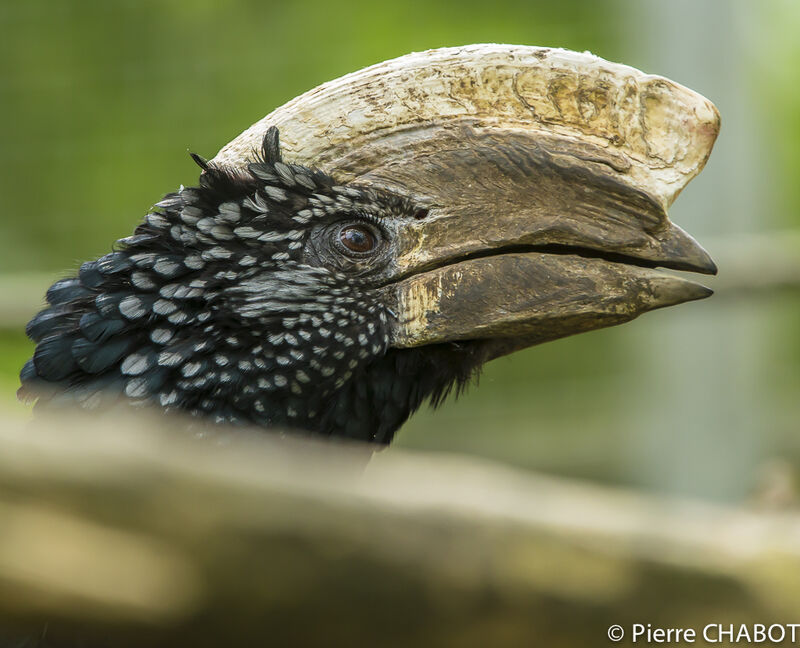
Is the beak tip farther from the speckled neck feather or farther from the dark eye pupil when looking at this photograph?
the dark eye pupil

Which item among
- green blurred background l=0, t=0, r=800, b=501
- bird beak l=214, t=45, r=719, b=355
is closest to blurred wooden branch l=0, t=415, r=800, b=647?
bird beak l=214, t=45, r=719, b=355

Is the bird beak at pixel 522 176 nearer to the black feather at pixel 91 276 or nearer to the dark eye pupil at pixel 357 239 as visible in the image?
the dark eye pupil at pixel 357 239

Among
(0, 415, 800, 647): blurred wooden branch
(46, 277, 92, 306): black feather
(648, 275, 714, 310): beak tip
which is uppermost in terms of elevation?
(648, 275, 714, 310): beak tip

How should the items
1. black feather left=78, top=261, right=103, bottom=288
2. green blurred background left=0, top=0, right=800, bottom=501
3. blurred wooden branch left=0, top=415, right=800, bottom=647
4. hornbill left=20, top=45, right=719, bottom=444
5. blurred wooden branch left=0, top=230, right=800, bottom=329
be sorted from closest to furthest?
1. blurred wooden branch left=0, top=415, right=800, bottom=647
2. hornbill left=20, top=45, right=719, bottom=444
3. black feather left=78, top=261, right=103, bottom=288
4. blurred wooden branch left=0, top=230, right=800, bottom=329
5. green blurred background left=0, top=0, right=800, bottom=501

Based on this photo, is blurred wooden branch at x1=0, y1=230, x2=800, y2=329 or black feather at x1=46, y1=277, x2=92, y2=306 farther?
blurred wooden branch at x1=0, y1=230, x2=800, y2=329

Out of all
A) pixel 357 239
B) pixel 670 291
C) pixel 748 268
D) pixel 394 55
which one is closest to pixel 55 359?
pixel 357 239

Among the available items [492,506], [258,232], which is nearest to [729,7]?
[258,232]

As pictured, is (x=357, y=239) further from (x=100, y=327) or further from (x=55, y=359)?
(x=55, y=359)

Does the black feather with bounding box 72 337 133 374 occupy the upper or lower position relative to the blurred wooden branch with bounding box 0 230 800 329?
lower

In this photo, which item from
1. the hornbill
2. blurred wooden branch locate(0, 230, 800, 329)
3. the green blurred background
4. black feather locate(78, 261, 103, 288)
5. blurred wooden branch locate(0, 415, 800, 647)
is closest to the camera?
blurred wooden branch locate(0, 415, 800, 647)
